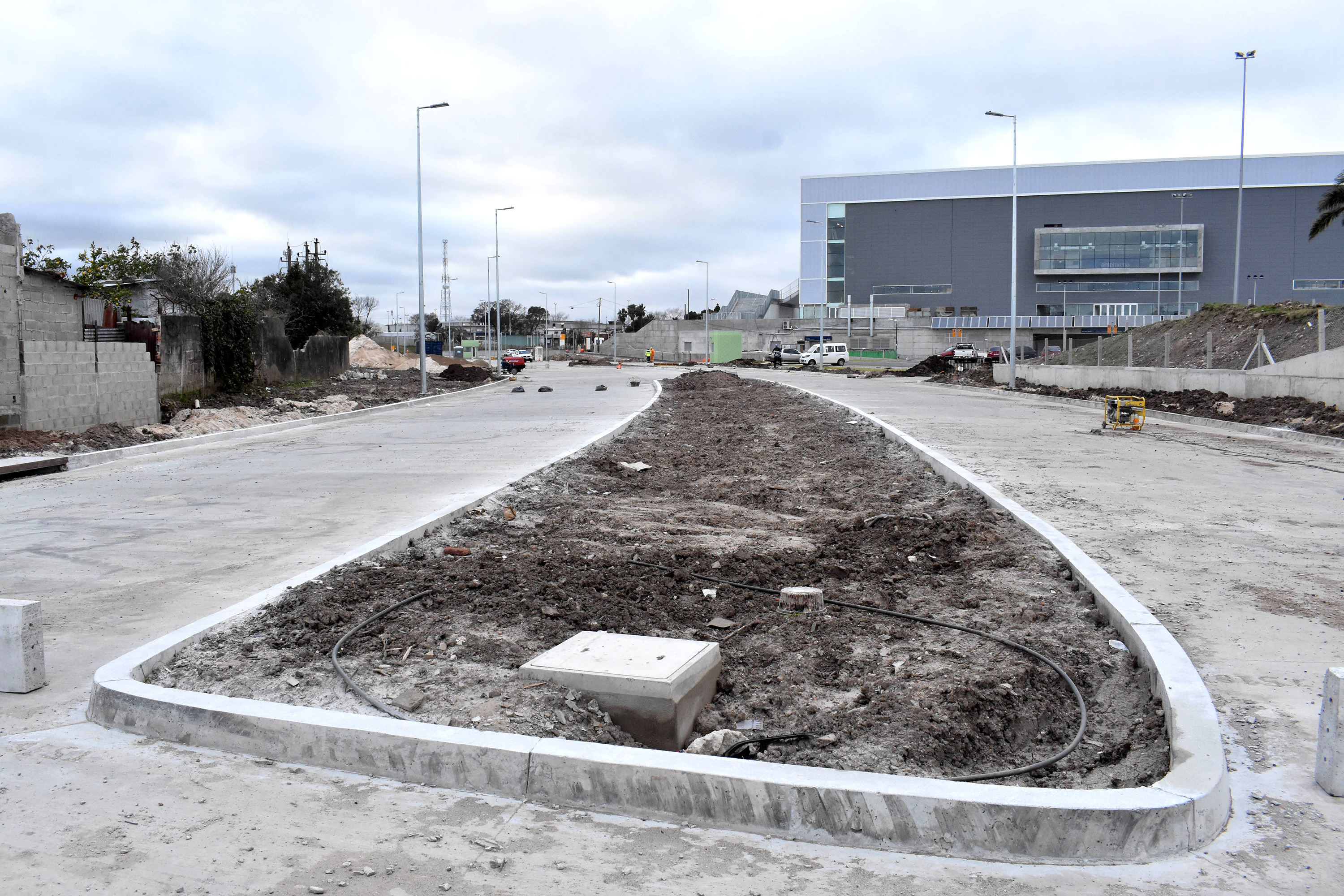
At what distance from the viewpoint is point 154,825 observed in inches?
143

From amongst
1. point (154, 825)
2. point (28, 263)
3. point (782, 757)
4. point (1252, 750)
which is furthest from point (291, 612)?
point (28, 263)

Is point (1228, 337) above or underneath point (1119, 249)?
underneath

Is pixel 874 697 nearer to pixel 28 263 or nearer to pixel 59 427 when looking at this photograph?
pixel 59 427

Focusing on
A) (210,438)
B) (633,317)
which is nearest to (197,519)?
(210,438)

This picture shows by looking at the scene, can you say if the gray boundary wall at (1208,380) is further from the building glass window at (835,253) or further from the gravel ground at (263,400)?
the building glass window at (835,253)

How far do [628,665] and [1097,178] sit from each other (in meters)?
115

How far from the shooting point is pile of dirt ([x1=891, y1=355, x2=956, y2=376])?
53156 mm

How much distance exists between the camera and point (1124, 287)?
103m

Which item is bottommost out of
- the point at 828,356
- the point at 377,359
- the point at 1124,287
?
the point at 377,359

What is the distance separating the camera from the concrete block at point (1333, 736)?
12.4 feet

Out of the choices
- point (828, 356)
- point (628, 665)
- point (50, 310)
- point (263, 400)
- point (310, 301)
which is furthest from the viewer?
point (828, 356)

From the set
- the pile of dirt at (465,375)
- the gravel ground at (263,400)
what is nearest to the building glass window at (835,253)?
the gravel ground at (263,400)

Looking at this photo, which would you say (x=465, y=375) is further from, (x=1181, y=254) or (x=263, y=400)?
(x=1181, y=254)

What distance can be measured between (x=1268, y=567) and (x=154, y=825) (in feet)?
25.6
